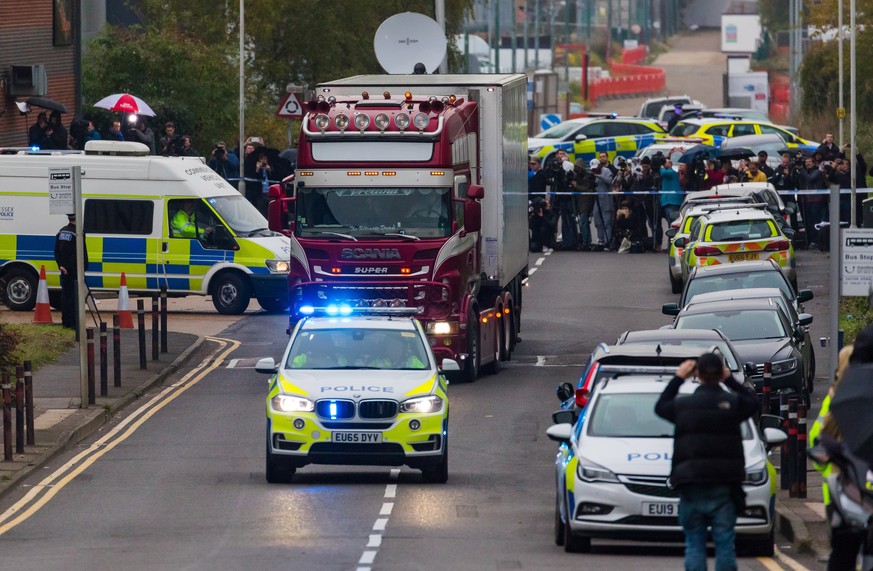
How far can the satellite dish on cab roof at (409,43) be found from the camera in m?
33.3

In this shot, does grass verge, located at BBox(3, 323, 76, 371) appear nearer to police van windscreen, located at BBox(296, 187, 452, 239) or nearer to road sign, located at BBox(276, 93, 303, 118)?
police van windscreen, located at BBox(296, 187, 452, 239)

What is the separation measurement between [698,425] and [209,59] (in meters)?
38.4

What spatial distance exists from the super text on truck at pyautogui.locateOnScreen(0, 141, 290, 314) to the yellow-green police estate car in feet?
74.5

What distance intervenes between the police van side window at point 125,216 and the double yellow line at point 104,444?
3407mm

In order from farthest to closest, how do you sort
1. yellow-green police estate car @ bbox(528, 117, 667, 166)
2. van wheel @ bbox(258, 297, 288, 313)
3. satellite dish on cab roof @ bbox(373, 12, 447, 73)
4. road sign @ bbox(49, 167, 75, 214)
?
yellow-green police estate car @ bbox(528, 117, 667, 166) < van wheel @ bbox(258, 297, 288, 313) < satellite dish on cab roof @ bbox(373, 12, 447, 73) < road sign @ bbox(49, 167, 75, 214)

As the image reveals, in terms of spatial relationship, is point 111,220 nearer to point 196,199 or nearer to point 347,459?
point 196,199

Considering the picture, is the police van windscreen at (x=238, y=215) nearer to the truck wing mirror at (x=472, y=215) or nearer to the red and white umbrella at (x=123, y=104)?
the red and white umbrella at (x=123, y=104)

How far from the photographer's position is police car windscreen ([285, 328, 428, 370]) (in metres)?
19.0

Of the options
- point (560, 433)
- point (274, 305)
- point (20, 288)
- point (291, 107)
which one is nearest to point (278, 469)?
point (560, 433)

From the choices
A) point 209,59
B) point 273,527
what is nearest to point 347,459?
point 273,527

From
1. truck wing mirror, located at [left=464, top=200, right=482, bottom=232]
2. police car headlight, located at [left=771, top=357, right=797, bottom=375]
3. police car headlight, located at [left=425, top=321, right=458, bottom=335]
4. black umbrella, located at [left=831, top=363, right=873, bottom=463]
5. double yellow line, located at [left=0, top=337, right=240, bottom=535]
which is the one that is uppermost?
truck wing mirror, located at [left=464, top=200, right=482, bottom=232]

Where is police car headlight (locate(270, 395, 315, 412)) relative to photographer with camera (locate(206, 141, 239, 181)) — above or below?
below

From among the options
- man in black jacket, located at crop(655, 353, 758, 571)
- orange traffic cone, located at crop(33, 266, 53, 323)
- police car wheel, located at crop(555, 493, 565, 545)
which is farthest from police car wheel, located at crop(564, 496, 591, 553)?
orange traffic cone, located at crop(33, 266, 53, 323)

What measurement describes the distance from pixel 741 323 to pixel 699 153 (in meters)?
23.7
